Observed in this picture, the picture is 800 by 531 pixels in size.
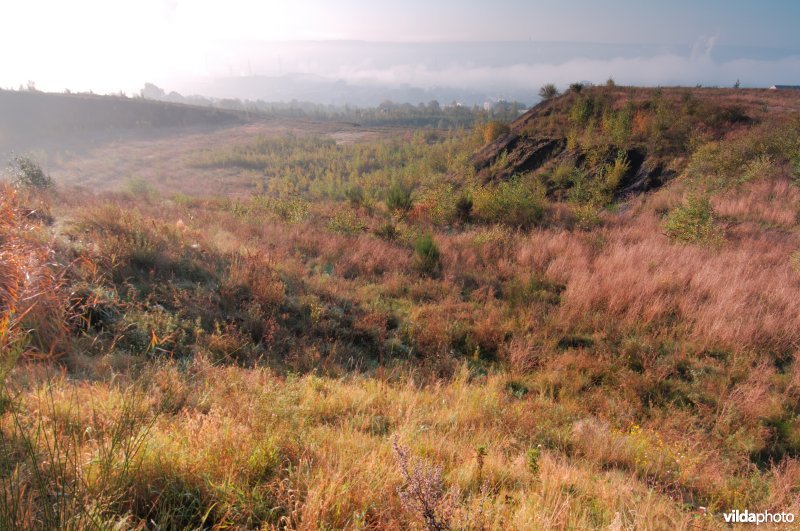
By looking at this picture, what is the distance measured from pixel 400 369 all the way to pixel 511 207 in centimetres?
847

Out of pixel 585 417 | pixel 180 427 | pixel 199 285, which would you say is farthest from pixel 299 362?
pixel 585 417

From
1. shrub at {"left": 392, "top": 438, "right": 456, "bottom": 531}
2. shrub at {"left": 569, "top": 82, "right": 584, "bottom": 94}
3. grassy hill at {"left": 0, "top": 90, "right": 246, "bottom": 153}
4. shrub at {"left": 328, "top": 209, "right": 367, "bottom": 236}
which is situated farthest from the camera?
A: grassy hill at {"left": 0, "top": 90, "right": 246, "bottom": 153}

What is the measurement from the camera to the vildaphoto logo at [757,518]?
2.37m

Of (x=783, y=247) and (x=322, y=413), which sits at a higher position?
(x=783, y=247)

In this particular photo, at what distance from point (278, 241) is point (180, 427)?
6570mm

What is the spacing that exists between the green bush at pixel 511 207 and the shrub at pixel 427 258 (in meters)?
4.30

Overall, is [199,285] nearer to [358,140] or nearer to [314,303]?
[314,303]

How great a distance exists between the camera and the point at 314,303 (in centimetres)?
551

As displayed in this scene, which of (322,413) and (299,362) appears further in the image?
(299,362)

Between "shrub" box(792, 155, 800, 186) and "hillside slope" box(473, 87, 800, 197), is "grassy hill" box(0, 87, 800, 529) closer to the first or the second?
"shrub" box(792, 155, 800, 186)

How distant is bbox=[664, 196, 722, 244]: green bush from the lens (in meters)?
8.23

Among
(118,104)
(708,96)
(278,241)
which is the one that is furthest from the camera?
(118,104)

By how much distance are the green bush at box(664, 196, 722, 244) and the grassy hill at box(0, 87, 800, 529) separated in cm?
5

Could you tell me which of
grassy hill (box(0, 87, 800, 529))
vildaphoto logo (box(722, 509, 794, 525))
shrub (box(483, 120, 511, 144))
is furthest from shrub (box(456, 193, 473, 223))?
shrub (box(483, 120, 511, 144))
